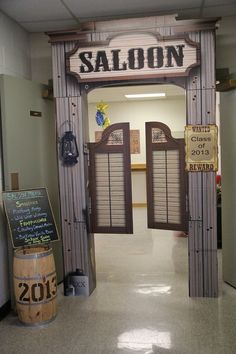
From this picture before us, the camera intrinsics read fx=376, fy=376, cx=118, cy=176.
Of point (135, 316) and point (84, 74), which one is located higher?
point (84, 74)

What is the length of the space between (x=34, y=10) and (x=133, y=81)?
117 cm

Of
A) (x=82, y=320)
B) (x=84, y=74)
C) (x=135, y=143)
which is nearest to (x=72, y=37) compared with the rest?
(x=84, y=74)

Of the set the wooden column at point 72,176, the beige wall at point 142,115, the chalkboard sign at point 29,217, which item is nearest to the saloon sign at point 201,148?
the wooden column at point 72,176

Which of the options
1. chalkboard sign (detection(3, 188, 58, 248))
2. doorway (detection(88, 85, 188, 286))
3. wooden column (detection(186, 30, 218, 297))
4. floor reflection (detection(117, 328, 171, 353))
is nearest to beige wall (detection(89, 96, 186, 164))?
doorway (detection(88, 85, 188, 286))

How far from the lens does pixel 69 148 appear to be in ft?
12.4

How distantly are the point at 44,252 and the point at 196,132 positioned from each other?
179cm

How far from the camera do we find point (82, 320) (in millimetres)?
3318

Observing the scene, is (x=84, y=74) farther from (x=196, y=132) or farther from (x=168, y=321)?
(x=168, y=321)

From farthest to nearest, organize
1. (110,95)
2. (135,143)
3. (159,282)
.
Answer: (135,143) < (110,95) < (159,282)

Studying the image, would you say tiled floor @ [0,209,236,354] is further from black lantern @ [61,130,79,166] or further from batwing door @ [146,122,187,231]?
black lantern @ [61,130,79,166]

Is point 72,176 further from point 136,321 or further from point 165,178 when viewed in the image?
point 136,321

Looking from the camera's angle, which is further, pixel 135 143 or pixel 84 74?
pixel 135 143

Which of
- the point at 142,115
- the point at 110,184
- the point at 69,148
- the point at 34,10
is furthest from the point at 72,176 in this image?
the point at 142,115

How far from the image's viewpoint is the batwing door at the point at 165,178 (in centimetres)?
372
